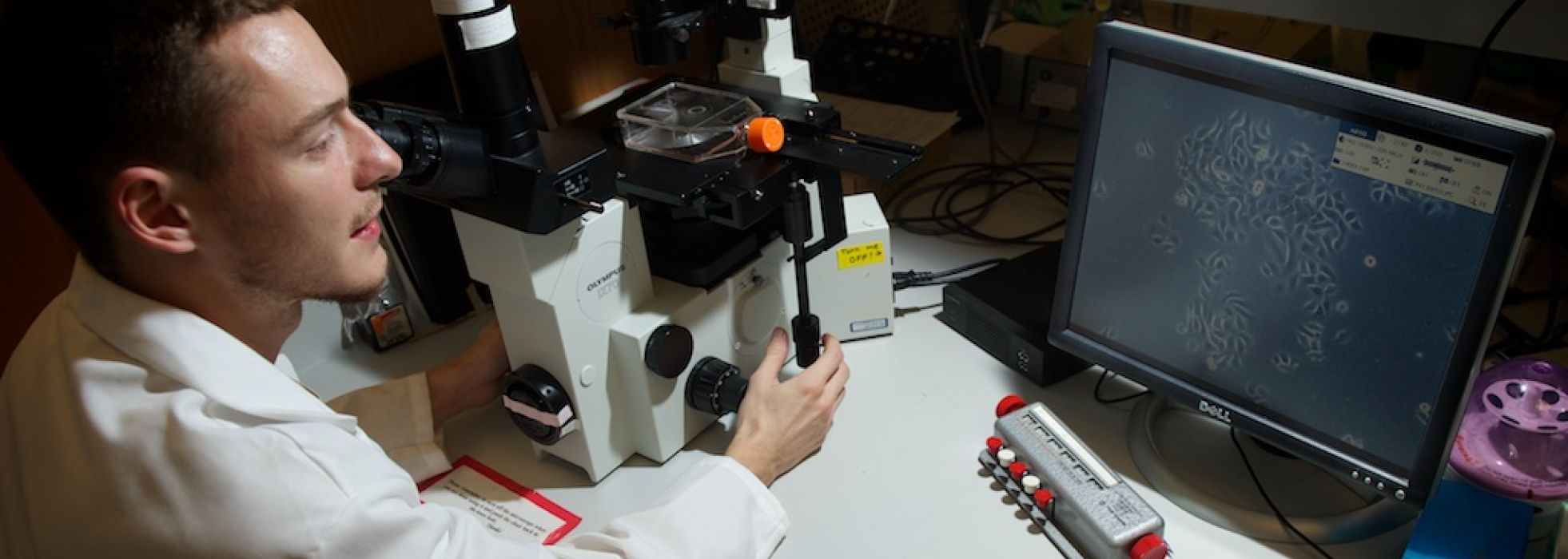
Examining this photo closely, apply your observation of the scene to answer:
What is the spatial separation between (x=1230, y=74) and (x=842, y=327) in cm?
62

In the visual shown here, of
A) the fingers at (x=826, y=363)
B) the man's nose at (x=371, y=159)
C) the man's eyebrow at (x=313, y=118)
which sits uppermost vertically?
the man's eyebrow at (x=313, y=118)

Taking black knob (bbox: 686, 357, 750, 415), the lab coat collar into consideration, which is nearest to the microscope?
black knob (bbox: 686, 357, 750, 415)

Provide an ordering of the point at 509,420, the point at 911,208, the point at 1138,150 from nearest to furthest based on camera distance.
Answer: the point at 1138,150
the point at 509,420
the point at 911,208

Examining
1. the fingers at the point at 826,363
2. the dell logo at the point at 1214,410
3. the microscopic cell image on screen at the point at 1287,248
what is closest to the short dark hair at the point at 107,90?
the fingers at the point at 826,363

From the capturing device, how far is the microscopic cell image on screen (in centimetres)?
88

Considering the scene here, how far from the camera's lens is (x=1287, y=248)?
98cm

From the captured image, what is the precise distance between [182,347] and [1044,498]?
794 millimetres

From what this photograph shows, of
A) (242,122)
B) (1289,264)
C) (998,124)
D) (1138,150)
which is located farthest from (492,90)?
(998,124)

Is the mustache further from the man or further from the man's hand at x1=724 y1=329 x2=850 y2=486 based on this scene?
the man's hand at x1=724 y1=329 x2=850 y2=486

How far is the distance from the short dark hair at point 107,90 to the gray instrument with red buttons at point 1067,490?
80cm

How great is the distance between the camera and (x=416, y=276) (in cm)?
147

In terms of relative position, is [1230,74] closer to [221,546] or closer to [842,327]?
[842,327]

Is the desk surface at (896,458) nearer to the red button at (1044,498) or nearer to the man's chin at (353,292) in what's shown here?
the red button at (1044,498)

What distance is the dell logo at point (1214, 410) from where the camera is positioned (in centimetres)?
110
